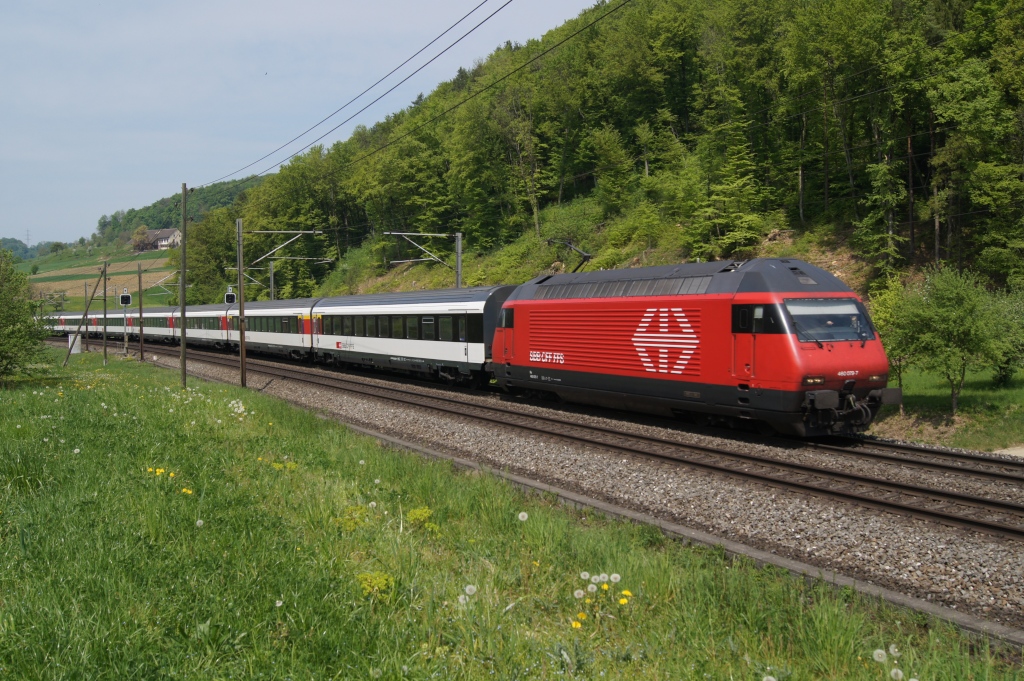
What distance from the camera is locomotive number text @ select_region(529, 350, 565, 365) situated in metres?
19.2

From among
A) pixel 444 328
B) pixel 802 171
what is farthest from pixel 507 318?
pixel 802 171

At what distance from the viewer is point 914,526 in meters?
9.07

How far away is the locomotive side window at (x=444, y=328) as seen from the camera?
80.8 feet

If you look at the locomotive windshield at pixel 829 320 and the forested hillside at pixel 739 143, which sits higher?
the forested hillside at pixel 739 143

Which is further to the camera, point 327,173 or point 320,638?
point 327,173

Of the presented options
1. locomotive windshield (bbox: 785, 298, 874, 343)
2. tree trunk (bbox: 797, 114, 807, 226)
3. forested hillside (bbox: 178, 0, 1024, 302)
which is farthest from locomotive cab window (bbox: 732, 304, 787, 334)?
tree trunk (bbox: 797, 114, 807, 226)

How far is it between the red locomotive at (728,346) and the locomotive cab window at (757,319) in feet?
0.07

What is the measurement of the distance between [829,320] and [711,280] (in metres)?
2.39

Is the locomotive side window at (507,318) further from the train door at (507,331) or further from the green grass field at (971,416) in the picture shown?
the green grass field at (971,416)

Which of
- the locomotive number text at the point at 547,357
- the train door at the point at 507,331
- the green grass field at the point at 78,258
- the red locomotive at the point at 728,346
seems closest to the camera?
the red locomotive at the point at 728,346

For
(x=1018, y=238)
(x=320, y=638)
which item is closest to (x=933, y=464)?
(x=320, y=638)

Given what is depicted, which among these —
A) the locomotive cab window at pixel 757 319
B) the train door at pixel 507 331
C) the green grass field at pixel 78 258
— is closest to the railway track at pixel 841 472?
the locomotive cab window at pixel 757 319

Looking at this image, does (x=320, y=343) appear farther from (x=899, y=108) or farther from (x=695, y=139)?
(x=695, y=139)

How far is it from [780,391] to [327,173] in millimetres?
87000
